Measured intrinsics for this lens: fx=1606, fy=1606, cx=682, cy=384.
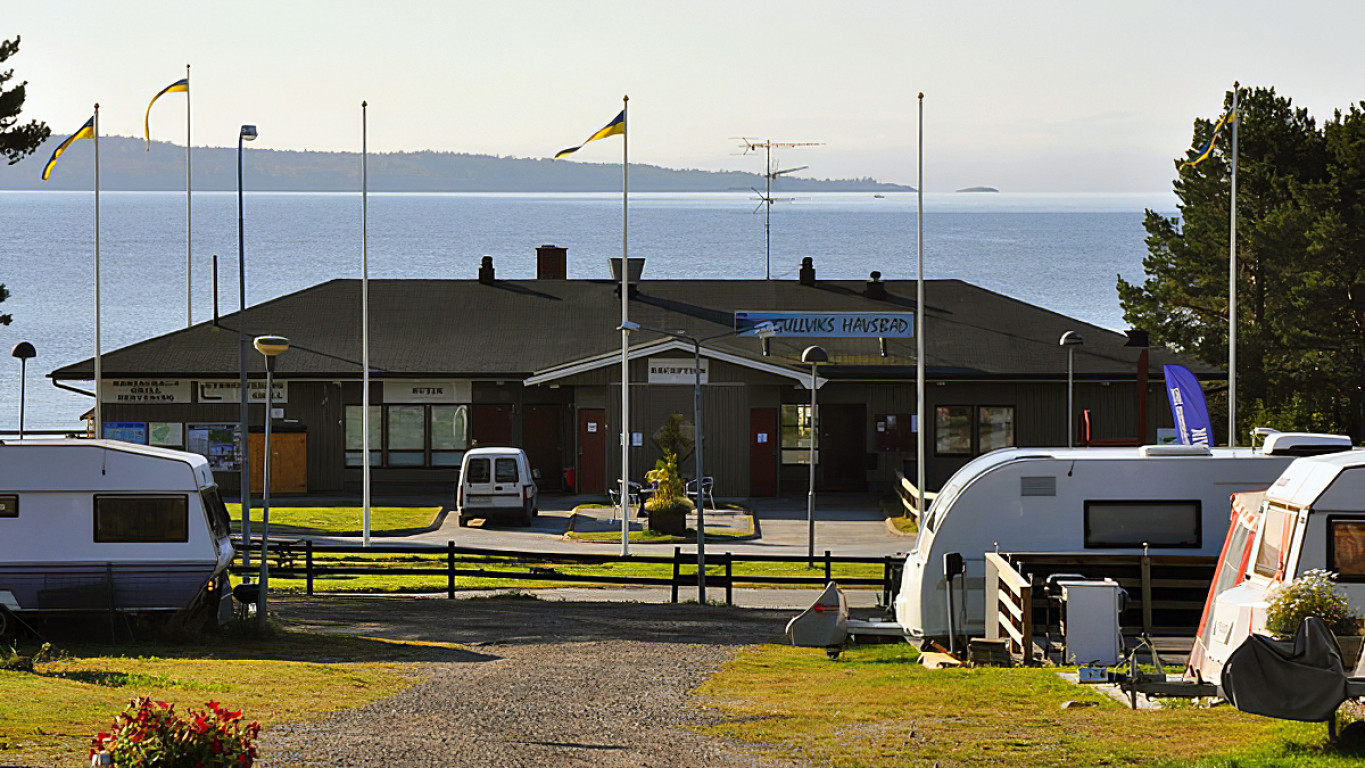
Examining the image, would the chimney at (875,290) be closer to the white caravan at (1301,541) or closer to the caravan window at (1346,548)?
the white caravan at (1301,541)

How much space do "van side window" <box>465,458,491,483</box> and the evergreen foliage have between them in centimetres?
2029

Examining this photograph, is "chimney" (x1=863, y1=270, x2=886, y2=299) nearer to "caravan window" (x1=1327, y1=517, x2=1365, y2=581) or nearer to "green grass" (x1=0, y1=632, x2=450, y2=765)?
"green grass" (x1=0, y1=632, x2=450, y2=765)

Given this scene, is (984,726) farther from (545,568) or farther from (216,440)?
(216,440)

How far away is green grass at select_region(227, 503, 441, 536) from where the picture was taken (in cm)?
3371

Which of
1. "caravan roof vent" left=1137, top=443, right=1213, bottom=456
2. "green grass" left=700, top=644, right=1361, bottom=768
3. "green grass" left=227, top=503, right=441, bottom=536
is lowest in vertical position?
"green grass" left=700, top=644, right=1361, bottom=768

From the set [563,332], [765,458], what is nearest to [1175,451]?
[765,458]

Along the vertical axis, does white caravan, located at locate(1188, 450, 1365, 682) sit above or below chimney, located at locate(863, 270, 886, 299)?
below

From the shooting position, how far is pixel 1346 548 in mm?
14617

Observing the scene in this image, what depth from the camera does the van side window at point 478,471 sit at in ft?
115

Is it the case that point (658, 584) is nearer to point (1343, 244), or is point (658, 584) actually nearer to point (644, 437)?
point (644, 437)

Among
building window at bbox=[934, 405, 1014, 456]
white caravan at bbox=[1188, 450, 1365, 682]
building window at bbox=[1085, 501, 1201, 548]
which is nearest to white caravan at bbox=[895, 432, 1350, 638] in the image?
building window at bbox=[1085, 501, 1201, 548]

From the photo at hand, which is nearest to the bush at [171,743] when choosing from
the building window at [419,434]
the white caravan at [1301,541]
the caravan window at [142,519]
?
the white caravan at [1301,541]

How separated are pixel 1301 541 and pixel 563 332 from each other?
30.1 meters

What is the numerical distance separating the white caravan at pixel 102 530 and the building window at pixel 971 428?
78.0ft
